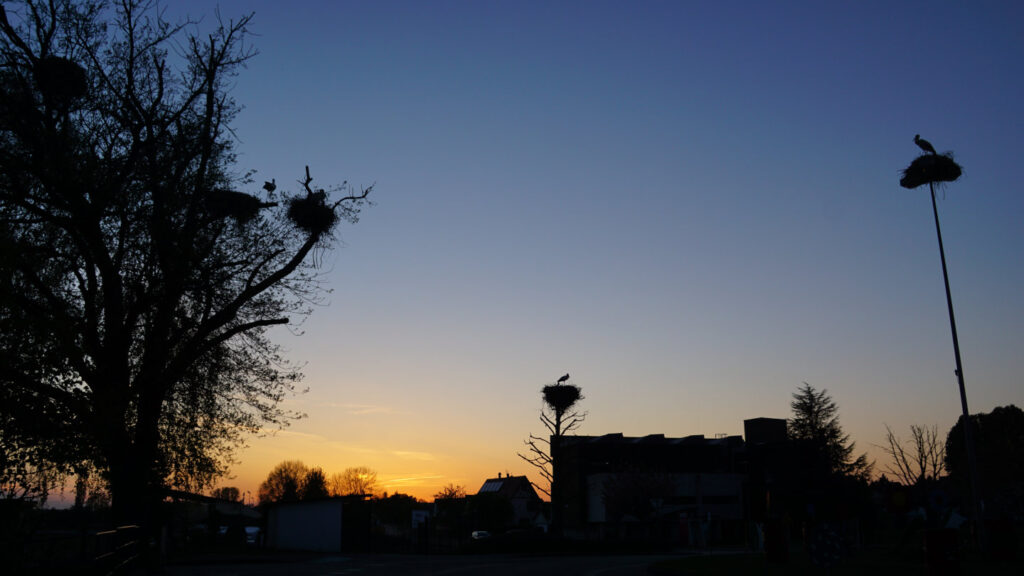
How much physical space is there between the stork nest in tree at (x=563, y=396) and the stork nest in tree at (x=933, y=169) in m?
33.1

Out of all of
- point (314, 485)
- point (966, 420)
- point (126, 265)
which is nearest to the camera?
point (126, 265)

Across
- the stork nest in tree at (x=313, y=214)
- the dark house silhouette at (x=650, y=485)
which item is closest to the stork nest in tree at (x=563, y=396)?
the dark house silhouette at (x=650, y=485)

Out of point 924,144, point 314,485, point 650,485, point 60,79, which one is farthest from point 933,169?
point 314,485

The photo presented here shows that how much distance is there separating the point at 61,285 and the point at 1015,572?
73.5 feet

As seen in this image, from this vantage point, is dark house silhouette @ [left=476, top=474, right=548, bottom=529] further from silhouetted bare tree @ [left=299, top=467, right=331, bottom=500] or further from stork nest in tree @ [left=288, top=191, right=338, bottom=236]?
stork nest in tree @ [left=288, top=191, right=338, bottom=236]

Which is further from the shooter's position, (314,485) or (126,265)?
(314,485)

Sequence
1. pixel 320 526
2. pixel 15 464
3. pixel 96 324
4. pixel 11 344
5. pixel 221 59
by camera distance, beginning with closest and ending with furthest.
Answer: pixel 11 344
pixel 15 464
pixel 96 324
pixel 221 59
pixel 320 526

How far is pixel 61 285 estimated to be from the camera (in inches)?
620

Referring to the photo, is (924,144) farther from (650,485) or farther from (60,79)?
(650,485)

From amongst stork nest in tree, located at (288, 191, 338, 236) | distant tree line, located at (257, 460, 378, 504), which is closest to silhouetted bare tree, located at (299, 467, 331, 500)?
distant tree line, located at (257, 460, 378, 504)

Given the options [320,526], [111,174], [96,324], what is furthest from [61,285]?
[320,526]

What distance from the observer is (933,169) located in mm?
30188

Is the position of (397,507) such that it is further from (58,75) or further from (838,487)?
(58,75)

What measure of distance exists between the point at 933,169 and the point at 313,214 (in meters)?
23.1
